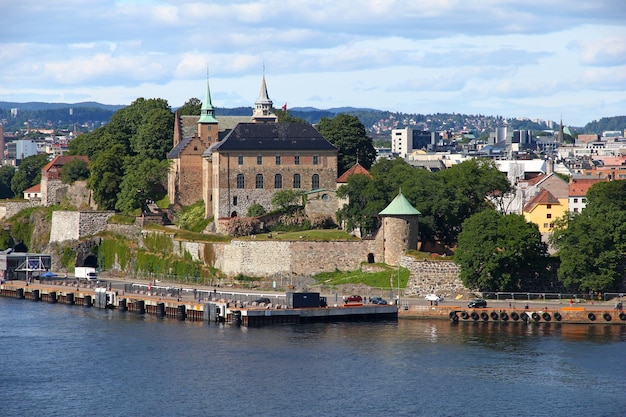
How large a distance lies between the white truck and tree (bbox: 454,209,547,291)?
3288 centimetres

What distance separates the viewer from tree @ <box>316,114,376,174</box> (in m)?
111

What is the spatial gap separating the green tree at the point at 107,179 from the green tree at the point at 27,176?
105 ft

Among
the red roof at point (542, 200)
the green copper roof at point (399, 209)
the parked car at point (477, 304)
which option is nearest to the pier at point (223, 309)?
the parked car at point (477, 304)

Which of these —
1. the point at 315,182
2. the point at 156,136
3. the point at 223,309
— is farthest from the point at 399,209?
the point at 156,136

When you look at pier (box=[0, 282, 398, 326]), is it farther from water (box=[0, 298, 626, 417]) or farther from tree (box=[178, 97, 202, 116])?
tree (box=[178, 97, 202, 116])

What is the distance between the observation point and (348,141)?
4387 inches

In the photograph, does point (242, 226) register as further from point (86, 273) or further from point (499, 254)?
point (499, 254)

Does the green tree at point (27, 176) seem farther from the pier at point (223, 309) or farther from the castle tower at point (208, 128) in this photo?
the pier at point (223, 309)

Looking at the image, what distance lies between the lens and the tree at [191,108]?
410 ft

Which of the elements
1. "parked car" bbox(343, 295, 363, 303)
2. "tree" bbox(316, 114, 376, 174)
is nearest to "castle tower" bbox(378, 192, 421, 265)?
"parked car" bbox(343, 295, 363, 303)

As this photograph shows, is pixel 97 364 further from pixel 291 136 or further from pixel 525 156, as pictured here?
pixel 525 156

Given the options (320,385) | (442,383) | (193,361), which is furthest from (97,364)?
(442,383)

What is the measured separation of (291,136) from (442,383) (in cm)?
4407

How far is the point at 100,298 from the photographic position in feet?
319
